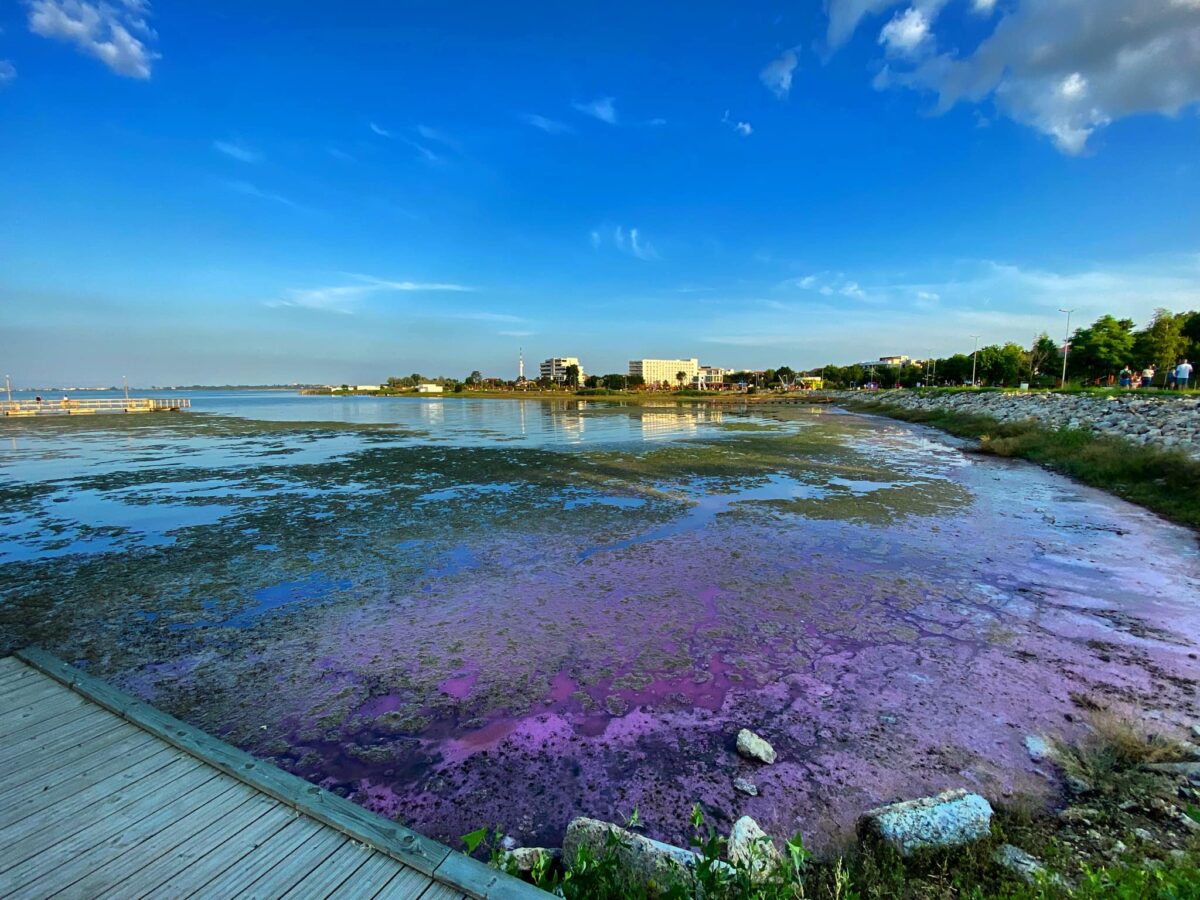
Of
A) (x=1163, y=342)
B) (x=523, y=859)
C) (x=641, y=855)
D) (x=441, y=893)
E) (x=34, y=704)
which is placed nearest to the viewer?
(x=441, y=893)

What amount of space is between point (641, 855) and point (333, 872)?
1.64 metres

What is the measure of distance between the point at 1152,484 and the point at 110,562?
24.0m

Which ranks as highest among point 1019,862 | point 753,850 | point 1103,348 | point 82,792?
point 1103,348

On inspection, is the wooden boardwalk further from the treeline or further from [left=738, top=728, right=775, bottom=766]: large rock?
the treeline

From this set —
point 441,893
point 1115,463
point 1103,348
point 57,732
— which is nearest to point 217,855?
point 441,893

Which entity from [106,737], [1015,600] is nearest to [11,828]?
[106,737]

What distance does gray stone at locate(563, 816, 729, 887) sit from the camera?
287cm

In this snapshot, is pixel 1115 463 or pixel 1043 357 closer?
pixel 1115 463

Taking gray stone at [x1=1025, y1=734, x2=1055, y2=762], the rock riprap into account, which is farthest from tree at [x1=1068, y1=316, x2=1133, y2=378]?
gray stone at [x1=1025, y1=734, x2=1055, y2=762]

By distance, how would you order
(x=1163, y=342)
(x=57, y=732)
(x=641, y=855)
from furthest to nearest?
1. (x=1163, y=342)
2. (x=57, y=732)
3. (x=641, y=855)

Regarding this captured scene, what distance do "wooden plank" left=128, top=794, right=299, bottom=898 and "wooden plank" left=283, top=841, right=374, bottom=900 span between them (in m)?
0.43

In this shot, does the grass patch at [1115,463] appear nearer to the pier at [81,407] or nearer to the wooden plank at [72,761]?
the wooden plank at [72,761]

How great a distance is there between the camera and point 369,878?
103 inches

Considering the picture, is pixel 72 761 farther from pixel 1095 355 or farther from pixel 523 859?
pixel 1095 355
